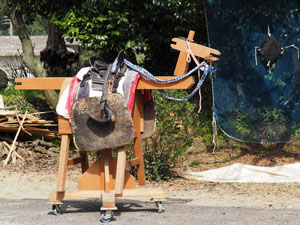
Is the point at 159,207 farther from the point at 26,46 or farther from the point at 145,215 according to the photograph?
the point at 26,46

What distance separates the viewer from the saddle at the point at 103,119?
16.5 ft

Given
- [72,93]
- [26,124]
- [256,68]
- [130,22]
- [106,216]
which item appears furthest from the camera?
[130,22]

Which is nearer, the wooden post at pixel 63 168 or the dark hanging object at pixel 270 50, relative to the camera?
the wooden post at pixel 63 168

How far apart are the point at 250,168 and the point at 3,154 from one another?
4343 mm

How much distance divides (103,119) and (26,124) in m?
4.80

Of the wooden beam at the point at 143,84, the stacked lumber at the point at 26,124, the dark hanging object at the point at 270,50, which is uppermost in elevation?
the dark hanging object at the point at 270,50

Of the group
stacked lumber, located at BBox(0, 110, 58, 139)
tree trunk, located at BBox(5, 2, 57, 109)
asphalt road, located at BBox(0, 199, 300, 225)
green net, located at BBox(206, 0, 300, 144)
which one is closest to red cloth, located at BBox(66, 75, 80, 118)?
asphalt road, located at BBox(0, 199, 300, 225)

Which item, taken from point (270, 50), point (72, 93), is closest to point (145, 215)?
point (72, 93)

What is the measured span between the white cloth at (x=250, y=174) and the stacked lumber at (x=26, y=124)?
3.12 m

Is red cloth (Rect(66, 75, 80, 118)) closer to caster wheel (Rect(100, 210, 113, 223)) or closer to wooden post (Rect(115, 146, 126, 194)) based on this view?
wooden post (Rect(115, 146, 126, 194))

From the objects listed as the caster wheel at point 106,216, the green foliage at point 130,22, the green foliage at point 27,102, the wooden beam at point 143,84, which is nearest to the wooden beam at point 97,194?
the caster wheel at point 106,216

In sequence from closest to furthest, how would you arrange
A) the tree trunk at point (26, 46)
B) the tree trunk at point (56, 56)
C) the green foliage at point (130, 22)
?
the green foliage at point (130, 22), the tree trunk at point (26, 46), the tree trunk at point (56, 56)

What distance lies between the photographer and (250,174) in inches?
308

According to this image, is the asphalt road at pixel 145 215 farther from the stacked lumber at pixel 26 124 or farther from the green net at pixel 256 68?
the stacked lumber at pixel 26 124
